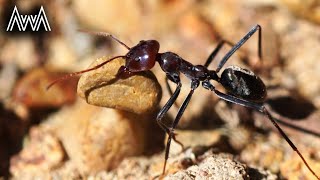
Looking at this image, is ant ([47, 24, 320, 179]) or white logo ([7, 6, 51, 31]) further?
white logo ([7, 6, 51, 31])

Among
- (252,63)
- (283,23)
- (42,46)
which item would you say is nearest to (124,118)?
(252,63)

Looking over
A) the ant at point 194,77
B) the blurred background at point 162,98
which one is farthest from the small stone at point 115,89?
the blurred background at point 162,98

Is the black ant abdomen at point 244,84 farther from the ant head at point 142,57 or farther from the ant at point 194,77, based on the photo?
the ant head at point 142,57

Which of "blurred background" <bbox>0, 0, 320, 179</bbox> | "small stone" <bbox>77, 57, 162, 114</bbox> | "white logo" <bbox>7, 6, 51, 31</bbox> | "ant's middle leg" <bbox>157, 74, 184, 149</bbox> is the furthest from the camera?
"white logo" <bbox>7, 6, 51, 31</bbox>

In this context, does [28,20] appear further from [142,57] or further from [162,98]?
[142,57]

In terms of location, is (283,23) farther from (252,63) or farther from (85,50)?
(85,50)

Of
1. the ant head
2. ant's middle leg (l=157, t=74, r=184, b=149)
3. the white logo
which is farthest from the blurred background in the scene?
the ant head

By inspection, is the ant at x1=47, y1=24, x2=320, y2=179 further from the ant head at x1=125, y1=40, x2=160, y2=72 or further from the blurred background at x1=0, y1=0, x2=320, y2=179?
the blurred background at x1=0, y1=0, x2=320, y2=179
